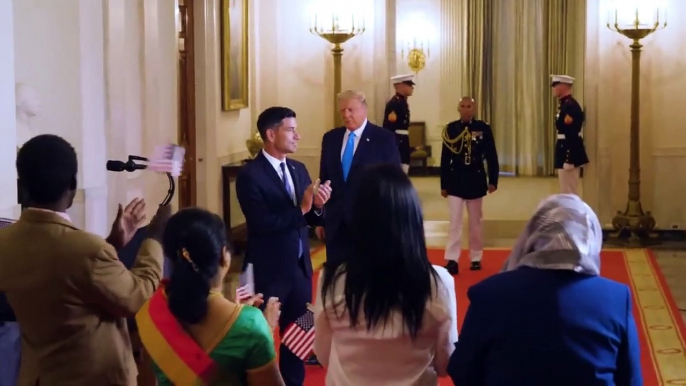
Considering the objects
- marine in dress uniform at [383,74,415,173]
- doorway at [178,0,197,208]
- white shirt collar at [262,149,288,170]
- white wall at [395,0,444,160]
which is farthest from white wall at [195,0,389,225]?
white shirt collar at [262,149,288,170]

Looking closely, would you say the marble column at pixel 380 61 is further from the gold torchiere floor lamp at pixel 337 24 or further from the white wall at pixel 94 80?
the white wall at pixel 94 80

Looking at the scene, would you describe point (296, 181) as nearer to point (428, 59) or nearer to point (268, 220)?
point (268, 220)

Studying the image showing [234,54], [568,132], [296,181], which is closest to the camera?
[296,181]

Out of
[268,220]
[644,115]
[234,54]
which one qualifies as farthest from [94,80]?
[644,115]

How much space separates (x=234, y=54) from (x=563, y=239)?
318 inches

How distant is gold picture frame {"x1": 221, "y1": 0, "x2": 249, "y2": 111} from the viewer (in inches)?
384

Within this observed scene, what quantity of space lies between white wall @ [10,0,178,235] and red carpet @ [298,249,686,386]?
2093mm

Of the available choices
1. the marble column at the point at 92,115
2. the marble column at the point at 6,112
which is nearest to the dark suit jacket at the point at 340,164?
the marble column at the point at 92,115

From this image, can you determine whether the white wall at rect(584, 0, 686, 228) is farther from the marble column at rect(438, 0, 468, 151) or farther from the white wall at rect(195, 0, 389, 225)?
the marble column at rect(438, 0, 468, 151)

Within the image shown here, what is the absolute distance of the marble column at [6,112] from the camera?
475 cm

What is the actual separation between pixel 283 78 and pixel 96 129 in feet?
16.3

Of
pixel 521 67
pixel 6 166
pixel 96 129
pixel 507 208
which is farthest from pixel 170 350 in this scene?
pixel 521 67

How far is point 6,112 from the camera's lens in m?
4.77

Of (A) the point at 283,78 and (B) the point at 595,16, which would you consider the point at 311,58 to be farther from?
(B) the point at 595,16
